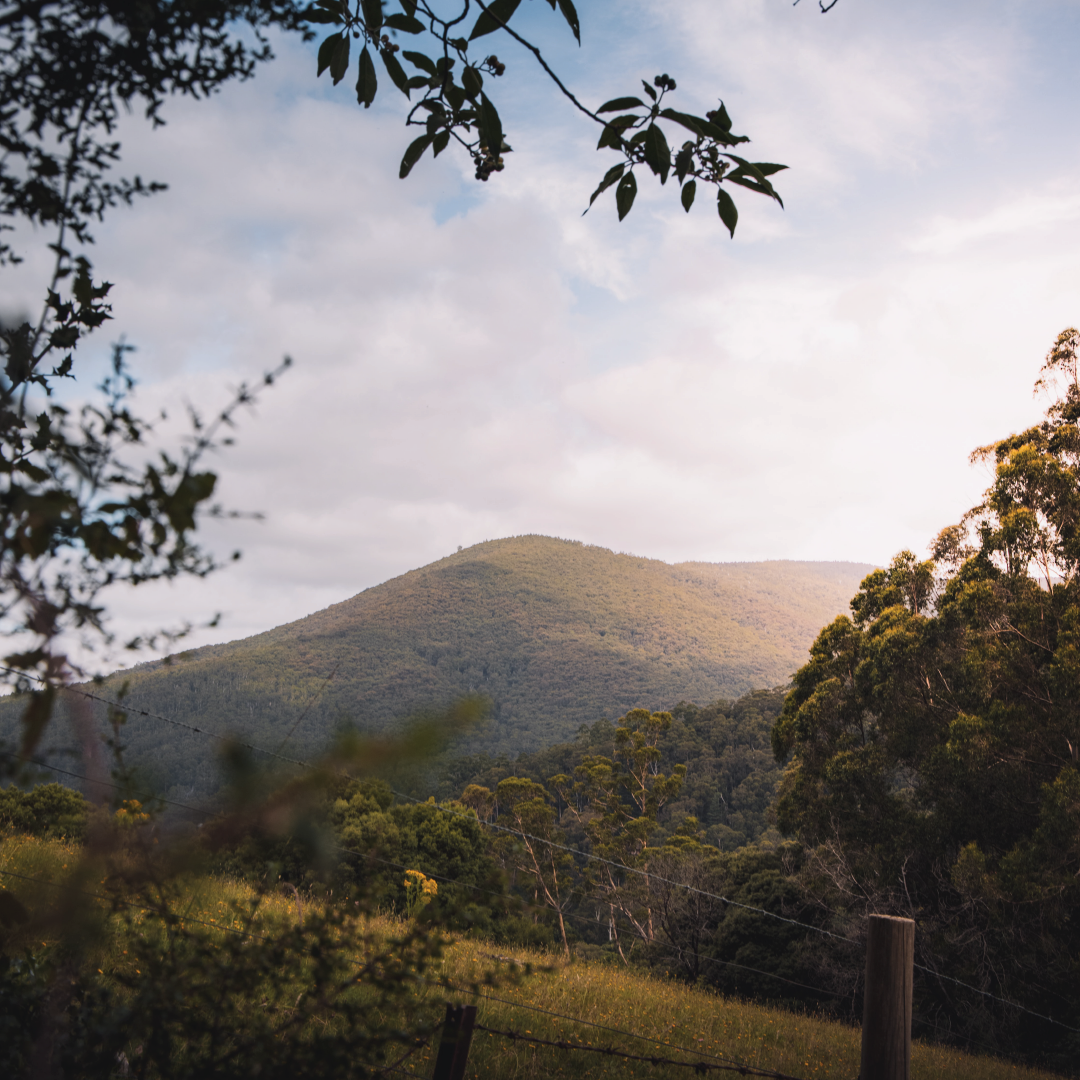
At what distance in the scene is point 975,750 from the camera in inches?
464

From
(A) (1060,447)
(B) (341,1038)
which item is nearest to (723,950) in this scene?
(A) (1060,447)

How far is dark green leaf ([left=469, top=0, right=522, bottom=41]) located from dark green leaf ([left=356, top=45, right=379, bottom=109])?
383 millimetres

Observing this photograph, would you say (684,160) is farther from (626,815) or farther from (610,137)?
(626,815)

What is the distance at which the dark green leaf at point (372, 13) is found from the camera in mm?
1663

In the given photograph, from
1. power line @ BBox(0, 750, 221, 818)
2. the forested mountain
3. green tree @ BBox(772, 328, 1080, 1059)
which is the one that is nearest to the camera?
power line @ BBox(0, 750, 221, 818)

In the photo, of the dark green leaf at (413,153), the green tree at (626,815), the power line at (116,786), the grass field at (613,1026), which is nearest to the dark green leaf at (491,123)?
the dark green leaf at (413,153)

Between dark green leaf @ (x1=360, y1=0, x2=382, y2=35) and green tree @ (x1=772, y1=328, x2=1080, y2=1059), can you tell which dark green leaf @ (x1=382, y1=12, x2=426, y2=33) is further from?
green tree @ (x1=772, y1=328, x2=1080, y2=1059)

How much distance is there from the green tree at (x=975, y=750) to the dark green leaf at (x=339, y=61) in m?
12.4

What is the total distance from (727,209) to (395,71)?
878mm

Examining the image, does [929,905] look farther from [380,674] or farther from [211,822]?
[380,674]

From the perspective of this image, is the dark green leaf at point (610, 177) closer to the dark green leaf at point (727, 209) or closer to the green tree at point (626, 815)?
the dark green leaf at point (727, 209)

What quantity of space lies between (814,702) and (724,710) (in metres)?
31.0

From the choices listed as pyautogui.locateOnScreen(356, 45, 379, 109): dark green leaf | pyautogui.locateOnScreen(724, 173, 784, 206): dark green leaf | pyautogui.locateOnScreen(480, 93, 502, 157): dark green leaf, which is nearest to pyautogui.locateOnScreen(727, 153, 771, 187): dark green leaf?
pyautogui.locateOnScreen(724, 173, 784, 206): dark green leaf

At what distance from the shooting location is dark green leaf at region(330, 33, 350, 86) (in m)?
1.60
